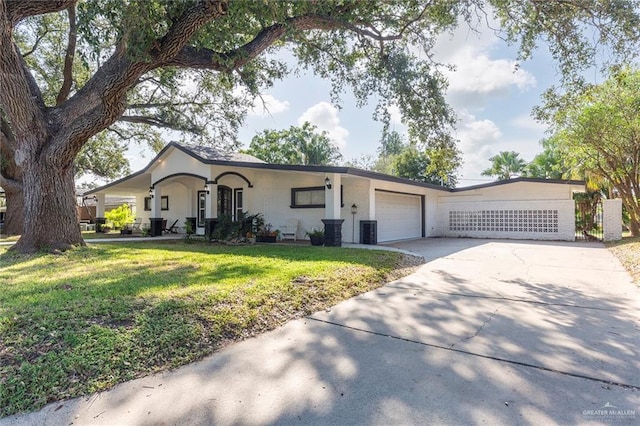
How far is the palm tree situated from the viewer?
85.0ft

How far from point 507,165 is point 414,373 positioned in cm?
2760

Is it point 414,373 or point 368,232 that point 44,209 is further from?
point 414,373

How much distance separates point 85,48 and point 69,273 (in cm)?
567

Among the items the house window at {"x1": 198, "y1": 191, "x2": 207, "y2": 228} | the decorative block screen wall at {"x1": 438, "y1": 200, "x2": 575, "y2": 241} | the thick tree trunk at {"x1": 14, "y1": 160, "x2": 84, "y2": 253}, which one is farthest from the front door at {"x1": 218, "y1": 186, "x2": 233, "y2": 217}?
the decorative block screen wall at {"x1": 438, "y1": 200, "x2": 575, "y2": 241}

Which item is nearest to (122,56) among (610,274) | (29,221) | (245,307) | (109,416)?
(29,221)

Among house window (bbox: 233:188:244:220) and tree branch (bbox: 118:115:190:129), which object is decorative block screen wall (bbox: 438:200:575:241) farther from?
tree branch (bbox: 118:115:190:129)

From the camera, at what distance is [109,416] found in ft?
7.72

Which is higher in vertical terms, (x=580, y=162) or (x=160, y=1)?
(x=160, y=1)

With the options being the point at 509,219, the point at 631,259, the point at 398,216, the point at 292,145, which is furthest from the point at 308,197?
the point at 292,145

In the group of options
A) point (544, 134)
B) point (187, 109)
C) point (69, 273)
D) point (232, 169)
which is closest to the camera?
point (69, 273)

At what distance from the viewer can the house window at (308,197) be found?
13203 millimetres

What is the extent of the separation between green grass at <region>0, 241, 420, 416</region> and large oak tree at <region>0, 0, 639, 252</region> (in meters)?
2.94

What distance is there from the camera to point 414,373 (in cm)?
296

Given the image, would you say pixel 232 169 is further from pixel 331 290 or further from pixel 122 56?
pixel 331 290
